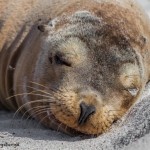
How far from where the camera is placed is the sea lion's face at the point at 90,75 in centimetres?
332

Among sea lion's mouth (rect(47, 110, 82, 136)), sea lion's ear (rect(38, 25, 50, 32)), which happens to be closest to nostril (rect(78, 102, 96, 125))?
sea lion's mouth (rect(47, 110, 82, 136))

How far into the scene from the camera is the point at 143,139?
3012 millimetres

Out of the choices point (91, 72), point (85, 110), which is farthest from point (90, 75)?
point (85, 110)

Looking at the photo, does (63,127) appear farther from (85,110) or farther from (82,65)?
(82,65)

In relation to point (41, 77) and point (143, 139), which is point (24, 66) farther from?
point (143, 139)

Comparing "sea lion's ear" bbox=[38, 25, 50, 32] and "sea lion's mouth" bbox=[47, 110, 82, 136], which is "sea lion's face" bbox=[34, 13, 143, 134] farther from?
"sea lion's ear" bbox=[38, 25, 50, 32]

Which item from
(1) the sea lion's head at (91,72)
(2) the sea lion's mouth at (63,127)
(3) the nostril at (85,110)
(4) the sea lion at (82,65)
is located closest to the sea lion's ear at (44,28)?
(4) the sea lion at (82,65)

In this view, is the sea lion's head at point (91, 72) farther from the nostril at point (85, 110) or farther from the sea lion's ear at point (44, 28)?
the sea lion's ear at point (44, 28)

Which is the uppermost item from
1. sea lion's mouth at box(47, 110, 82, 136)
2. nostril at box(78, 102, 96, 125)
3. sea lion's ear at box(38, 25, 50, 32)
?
sea lion's ear at box(38, 25, 50, 32)

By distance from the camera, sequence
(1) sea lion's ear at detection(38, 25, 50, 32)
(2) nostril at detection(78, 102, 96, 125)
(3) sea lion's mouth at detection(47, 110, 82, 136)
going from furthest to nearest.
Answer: (1) sea lion's ear at detection(38, 25, 50, 32)
(3) sea lion's mouth at detection(47, 110, 82, 136)
(2) nostril at detection(78, 102, 96, 125)

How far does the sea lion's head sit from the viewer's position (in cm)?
333

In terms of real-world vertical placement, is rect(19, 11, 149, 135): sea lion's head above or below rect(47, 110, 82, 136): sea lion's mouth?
above

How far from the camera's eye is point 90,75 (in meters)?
3.47

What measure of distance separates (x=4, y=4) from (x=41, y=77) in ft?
4.01
